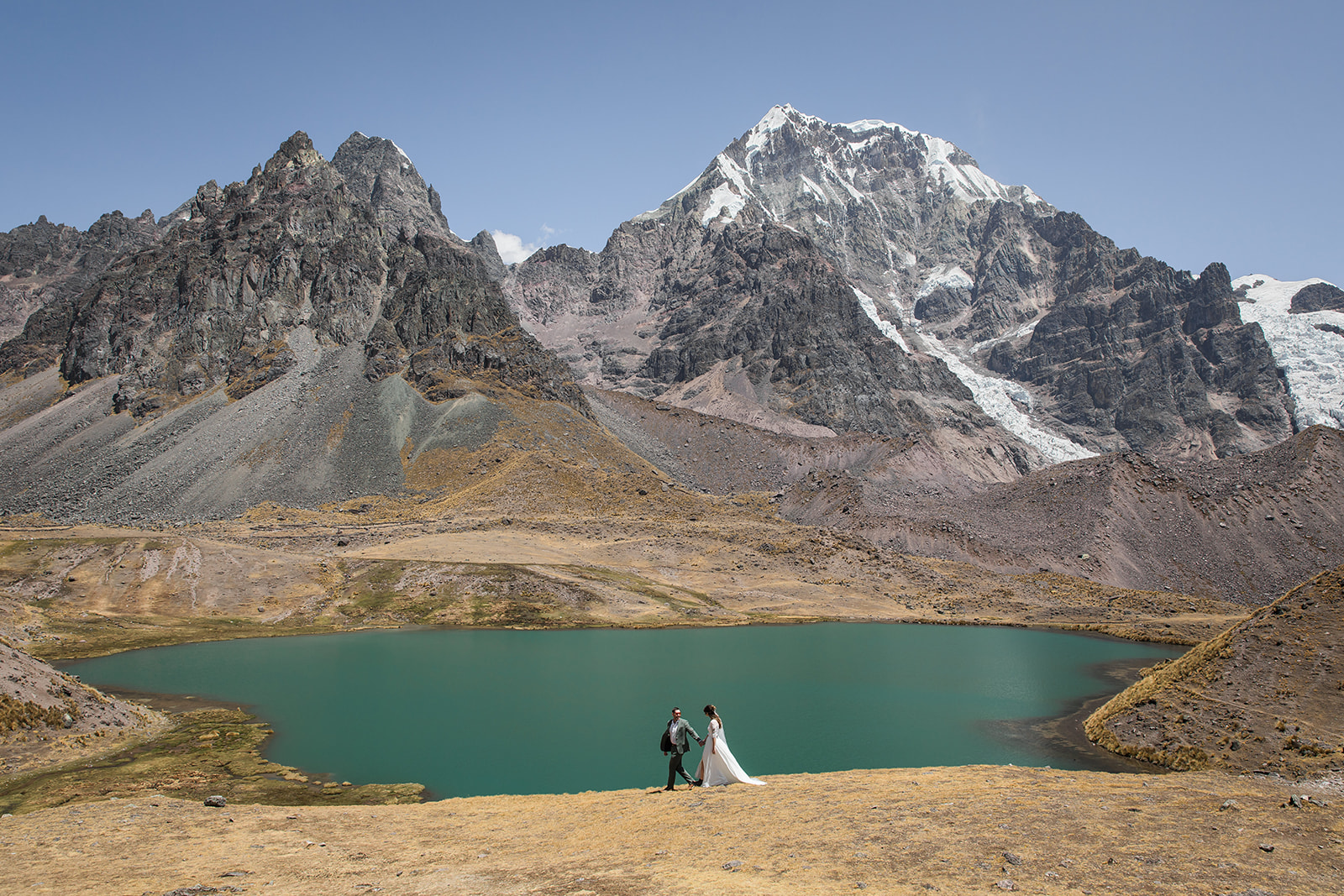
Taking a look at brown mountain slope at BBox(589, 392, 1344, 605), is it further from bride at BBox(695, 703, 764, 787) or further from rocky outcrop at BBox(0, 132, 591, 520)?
bride at BBox(695, 703, 764, 787)

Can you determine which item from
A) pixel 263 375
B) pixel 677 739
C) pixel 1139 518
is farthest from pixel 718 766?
pixel 263 375

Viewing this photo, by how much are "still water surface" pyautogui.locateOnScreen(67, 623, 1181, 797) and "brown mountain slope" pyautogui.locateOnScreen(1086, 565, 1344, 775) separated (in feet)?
13.3

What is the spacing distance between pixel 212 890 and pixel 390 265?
199m

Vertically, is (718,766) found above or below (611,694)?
above

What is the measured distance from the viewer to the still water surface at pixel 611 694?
3291 cm

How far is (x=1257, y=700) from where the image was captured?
3017 cm

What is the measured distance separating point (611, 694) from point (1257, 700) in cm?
3169

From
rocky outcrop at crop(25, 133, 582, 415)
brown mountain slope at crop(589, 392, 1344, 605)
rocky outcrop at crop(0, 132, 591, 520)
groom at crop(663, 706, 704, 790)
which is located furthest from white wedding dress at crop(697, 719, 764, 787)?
rocky outcrop at crop(25, 133, 582, 415)

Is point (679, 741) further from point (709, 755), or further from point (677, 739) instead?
point (709, 755)

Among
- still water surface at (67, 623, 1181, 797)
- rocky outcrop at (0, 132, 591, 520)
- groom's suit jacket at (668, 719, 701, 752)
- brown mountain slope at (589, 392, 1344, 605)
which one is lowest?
still water surface at (67, 623, 1181, 797)

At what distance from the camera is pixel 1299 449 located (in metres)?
106

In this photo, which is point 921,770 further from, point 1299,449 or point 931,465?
point 931,465

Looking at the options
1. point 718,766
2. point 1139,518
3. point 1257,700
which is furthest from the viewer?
point 1139,518

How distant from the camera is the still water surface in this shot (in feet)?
108
